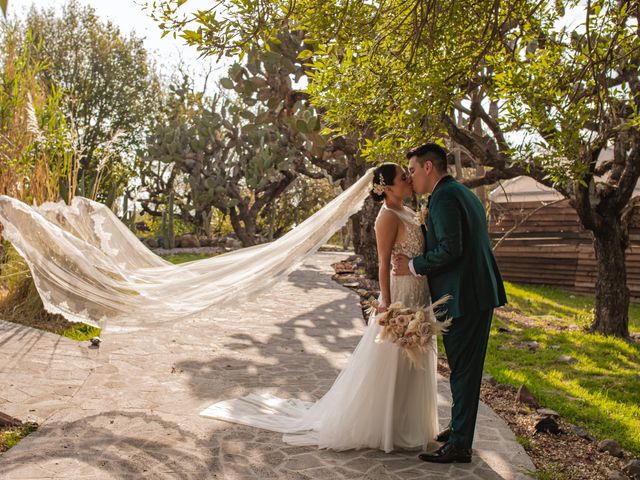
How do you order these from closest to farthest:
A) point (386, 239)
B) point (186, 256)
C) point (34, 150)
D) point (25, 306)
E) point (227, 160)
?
point (386, 239)
point (25, 306)
point (34, 150)
point (186, 256)
point (227, 160)

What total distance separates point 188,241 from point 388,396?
22.3m

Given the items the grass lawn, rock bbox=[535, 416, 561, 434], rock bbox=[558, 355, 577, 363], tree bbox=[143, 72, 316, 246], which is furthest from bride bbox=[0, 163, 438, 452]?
tree bbox=[143, 72, 316, 246]

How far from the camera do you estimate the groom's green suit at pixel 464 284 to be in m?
4.79

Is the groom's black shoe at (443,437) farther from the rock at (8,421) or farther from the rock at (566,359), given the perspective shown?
the rock at (566,359)

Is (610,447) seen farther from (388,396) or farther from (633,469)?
(388,396)

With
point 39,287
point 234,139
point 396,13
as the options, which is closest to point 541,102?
point 396,13

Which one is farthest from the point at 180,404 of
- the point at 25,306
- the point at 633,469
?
the point at 25,306

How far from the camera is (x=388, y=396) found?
506 centimetres

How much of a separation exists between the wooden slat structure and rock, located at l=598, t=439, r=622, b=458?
1212 centimetres

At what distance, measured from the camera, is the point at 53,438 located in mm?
5227

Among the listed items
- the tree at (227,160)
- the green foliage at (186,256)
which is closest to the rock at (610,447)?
the green foliage at (186,256)

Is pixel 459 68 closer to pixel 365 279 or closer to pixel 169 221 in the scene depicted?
pixel 365 279

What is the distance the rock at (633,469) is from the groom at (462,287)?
1.29 metres

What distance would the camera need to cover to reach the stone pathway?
15.7 ft
